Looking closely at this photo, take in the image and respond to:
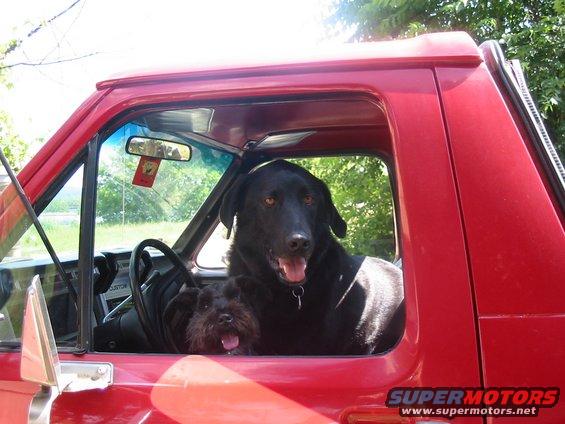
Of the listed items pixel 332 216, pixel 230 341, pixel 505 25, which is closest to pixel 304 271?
pixel 230 341

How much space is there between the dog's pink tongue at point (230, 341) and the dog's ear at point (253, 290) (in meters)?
0.22

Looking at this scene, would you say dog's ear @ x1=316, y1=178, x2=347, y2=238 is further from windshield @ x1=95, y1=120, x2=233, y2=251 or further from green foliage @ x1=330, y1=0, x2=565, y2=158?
green foliage @ x1=330, y1=0, x2=565, y2=158

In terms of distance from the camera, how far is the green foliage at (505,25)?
4.86 meters

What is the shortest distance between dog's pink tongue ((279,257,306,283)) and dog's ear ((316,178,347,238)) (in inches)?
16.8

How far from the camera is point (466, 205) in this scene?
1279 millimetres

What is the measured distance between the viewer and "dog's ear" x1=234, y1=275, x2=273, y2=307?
7.28 ft

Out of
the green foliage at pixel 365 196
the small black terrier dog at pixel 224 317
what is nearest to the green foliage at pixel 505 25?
the green foliage at pixel 365 196

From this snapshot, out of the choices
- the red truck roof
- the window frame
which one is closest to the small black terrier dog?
the window frame

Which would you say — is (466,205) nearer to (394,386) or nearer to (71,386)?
(394,386)

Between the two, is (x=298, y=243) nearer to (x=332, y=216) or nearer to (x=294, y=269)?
(x=294, y=269)

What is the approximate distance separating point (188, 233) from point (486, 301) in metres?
2.26

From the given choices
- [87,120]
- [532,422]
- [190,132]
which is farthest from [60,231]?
[532,422]
